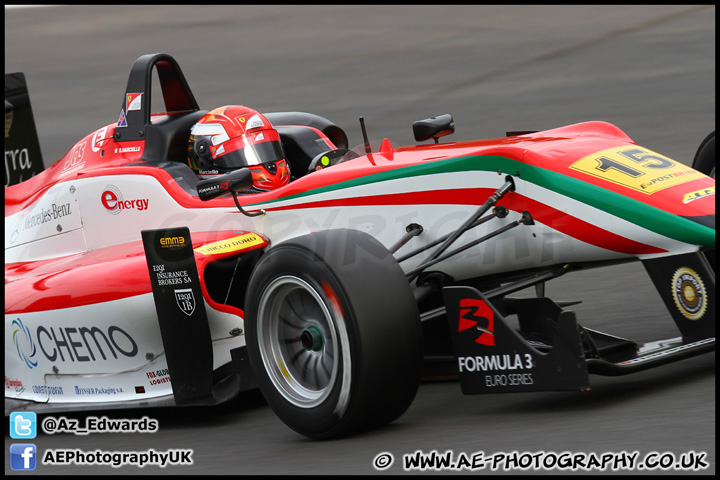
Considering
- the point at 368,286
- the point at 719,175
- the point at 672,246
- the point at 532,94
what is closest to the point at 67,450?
the point at 368,286

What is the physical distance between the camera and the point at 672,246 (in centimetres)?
470

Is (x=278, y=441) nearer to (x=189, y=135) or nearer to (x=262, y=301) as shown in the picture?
(x=262, y=301)

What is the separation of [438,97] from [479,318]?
11040 mm

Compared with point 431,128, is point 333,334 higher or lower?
lower

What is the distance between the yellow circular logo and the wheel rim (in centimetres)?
146

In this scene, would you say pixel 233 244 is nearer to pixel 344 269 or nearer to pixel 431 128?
pixel 344 269

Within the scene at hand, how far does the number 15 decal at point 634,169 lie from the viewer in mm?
4859

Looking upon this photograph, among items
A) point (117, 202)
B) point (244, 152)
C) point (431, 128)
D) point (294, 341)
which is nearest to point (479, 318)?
point (294, 341)

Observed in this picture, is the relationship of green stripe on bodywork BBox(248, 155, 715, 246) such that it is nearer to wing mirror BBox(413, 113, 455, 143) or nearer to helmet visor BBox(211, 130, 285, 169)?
wing mirror BBox(413, 113, 455, 143)

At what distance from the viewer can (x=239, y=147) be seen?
250 inches

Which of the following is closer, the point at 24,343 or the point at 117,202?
the point at 24,343

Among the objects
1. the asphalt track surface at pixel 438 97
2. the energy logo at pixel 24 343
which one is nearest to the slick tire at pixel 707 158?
the asphalt track surface at pixel 438 97

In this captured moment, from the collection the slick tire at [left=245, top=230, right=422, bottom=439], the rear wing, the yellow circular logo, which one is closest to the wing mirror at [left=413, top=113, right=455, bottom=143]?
the slick tire at [left=245, top=230, right=422, bottom=439]

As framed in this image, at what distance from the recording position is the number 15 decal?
15.9 ft
